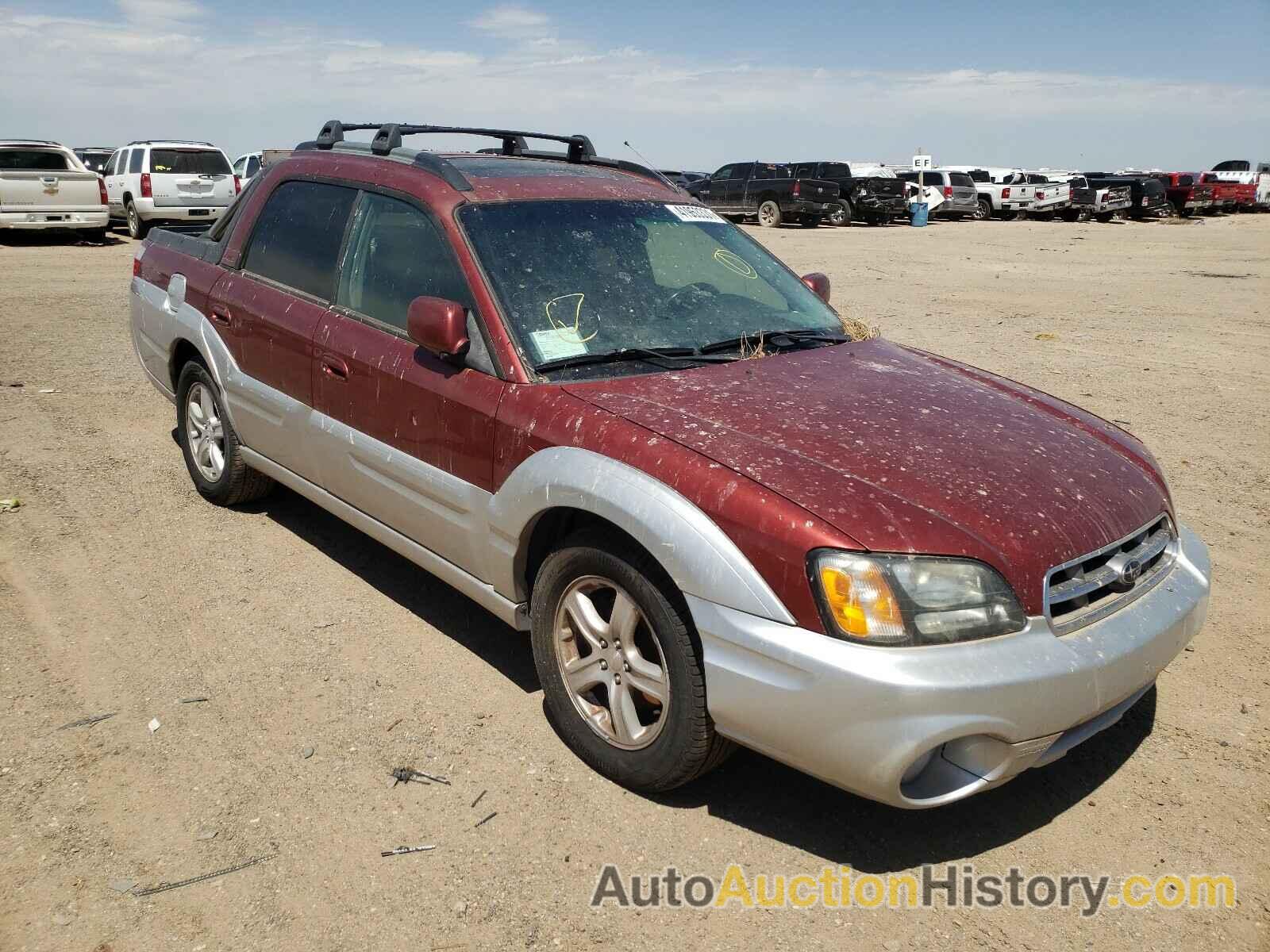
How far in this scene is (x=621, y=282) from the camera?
382 centimetres

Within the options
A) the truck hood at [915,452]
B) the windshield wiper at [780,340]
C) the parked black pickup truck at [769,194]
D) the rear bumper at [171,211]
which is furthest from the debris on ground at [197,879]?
the parked black pickup truck at [769,194]

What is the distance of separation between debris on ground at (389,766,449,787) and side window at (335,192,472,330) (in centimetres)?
153

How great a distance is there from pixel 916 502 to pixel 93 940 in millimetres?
2302

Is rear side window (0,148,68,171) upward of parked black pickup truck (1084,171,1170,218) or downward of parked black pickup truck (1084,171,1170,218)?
downward

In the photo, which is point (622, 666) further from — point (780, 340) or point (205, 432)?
point (205, 432)

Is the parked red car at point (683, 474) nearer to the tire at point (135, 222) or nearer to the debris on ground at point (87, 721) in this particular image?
the debris on ground at point (87, 721)

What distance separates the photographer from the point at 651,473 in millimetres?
2932

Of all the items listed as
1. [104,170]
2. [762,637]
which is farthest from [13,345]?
[104,170]

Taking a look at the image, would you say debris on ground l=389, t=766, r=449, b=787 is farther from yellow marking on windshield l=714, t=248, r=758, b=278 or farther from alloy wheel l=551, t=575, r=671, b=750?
yellow marking on windshield l=714, t=248, r=758, b=278

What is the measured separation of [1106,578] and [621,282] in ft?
6.24

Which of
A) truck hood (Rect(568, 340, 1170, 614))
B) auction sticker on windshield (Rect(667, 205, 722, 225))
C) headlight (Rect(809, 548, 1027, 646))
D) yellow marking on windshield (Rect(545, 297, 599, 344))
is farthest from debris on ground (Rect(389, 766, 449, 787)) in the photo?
auction sticker on windshield (Rect(667, 205, 722, 225))

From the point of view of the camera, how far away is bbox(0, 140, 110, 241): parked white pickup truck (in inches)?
707

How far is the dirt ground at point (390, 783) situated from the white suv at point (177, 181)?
1520 cm

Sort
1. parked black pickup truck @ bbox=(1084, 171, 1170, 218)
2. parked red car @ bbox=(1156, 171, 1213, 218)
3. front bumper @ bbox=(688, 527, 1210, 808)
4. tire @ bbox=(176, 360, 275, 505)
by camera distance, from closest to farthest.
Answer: front bumper @ bbox=(688, 527, 1210, 808)
tire @ bbox=(176, 360, 275, 505)
parked black pickup truck @ bbox=(1084, 171, 1170, 218)
parked red car @ bbox=(1156, 171, 1213, 218)
